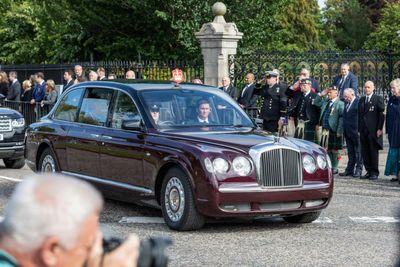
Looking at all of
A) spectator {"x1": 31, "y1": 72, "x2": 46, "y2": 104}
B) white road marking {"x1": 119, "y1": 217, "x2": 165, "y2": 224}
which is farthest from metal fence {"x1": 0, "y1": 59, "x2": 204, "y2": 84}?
white road marking {"x1": 119, "y1": 217, "x2": 165, "y2": 224}

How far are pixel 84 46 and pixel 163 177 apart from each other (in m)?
30.5

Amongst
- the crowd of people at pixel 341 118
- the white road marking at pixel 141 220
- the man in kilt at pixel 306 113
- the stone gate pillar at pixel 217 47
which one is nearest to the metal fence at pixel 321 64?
the stone gate pillar at pixel 217 47

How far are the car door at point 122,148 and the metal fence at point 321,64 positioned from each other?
1133 cm

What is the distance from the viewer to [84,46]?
4019 centimetres

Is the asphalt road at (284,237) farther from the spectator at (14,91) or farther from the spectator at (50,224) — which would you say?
the spectator at (14,91)

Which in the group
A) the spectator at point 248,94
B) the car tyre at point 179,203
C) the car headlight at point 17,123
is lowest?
the car tyre at point 179,203

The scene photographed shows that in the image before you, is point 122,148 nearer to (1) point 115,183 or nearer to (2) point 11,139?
(1) point 115,183

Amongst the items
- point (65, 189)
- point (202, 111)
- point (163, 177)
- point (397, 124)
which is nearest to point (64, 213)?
point (65, 189)

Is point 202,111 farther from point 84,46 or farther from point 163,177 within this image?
point 84,46

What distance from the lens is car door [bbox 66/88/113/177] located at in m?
11.5

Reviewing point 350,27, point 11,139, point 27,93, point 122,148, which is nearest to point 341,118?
point 122,148

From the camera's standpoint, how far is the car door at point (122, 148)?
35.3 feet

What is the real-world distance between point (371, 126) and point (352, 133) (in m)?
0.49

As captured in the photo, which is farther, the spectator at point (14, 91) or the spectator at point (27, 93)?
the spectator at point (14, 91)
